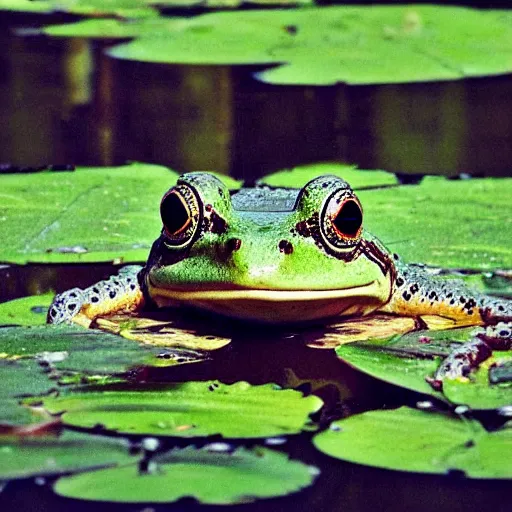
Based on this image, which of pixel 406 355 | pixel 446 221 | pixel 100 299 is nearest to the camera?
pixel 406 355

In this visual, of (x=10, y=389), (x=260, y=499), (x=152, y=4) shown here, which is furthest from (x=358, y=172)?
(x=152, y=4)

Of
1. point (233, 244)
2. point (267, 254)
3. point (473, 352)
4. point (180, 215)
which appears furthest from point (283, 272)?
point (473, 352)

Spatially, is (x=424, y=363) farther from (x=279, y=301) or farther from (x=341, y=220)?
(x=341, y=220)

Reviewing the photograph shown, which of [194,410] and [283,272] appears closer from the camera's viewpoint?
[194,410]

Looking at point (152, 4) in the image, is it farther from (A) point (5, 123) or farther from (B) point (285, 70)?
(A) point (5, 123)

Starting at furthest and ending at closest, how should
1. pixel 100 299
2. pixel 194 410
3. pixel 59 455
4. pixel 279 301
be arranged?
pixel 100 299 → pixel 279 301 → pixel 194 410 → pixel 59 455

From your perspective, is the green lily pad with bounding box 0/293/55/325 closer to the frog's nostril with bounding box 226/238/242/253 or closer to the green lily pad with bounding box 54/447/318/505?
the frog's nostril with bounding box 226/238/242/253

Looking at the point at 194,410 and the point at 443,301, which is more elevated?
the point at 443,301
